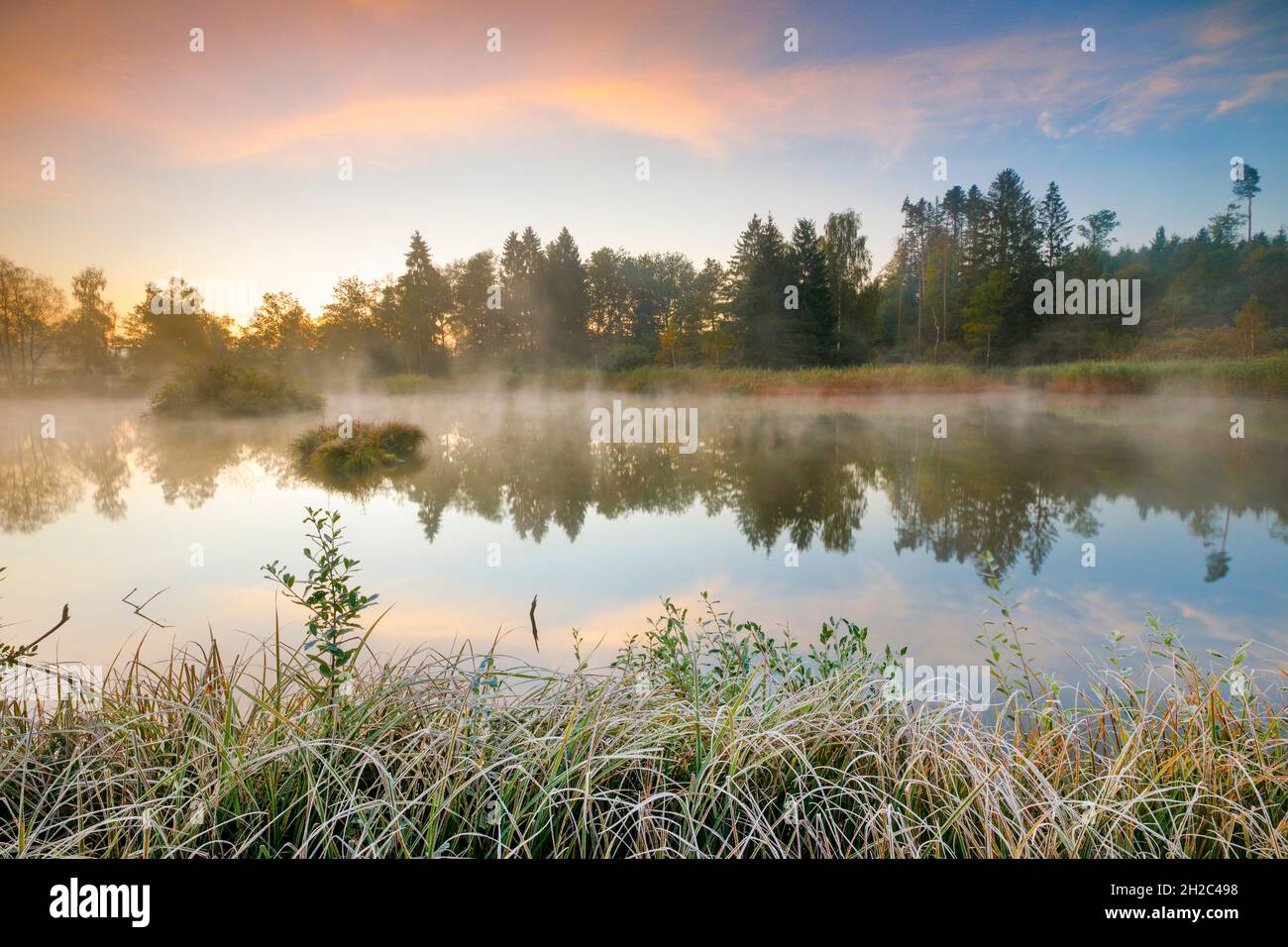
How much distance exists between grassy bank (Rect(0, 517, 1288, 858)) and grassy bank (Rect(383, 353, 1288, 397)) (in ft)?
48.9

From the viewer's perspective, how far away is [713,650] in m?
3.12

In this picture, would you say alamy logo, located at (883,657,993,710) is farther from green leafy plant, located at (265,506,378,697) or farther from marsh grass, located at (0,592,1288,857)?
green leafy plant, located at (265,506,378,697)

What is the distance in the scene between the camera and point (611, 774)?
211 cm

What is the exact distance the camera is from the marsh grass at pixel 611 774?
185cm

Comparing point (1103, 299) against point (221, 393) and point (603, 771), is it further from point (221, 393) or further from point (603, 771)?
point (221, 393)

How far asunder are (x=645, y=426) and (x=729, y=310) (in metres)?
9.05

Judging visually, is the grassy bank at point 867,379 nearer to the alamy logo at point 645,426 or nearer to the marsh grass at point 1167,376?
the marsh grass at point 1167,376

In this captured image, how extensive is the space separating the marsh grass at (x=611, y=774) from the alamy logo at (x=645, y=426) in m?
11.1
